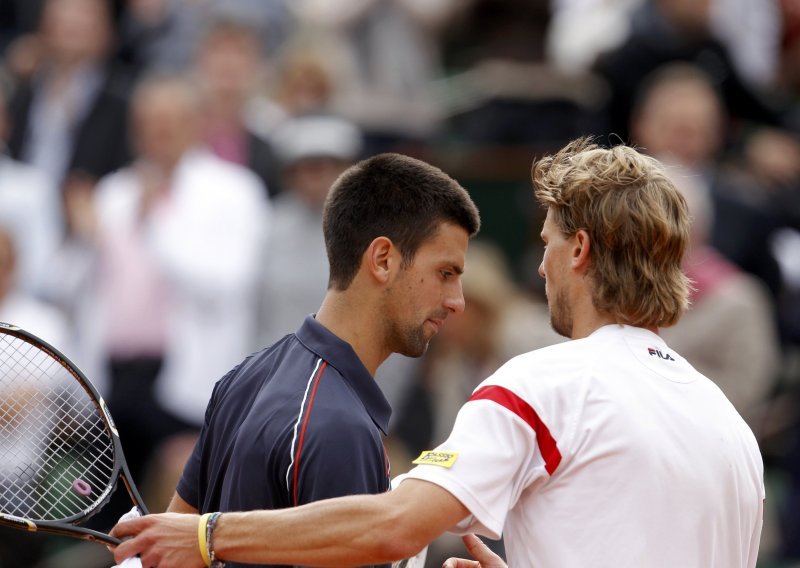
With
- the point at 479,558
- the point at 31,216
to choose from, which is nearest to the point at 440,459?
the point at 479,558

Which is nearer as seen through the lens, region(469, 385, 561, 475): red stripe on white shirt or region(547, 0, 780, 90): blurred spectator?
region(469, 385, 561, 475): red stripe on white shirt

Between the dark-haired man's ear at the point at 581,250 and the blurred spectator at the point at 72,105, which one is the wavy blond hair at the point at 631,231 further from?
the blurred spectator at the point at 72,105

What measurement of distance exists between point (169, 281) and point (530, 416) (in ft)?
16.7

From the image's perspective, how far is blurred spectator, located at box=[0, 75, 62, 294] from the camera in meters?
8.54

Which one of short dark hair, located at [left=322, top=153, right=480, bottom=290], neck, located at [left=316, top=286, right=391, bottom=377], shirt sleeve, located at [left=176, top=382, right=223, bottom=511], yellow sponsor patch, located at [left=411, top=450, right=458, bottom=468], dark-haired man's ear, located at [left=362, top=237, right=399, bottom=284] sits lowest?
shirt sleeve, located at [left=176, top=382, right=223, bottom=511]

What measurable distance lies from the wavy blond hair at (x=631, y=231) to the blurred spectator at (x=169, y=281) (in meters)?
4.66

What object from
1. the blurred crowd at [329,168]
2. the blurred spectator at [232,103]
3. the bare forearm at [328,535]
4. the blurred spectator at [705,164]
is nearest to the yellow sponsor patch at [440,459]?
the bare forearm at [328,535]

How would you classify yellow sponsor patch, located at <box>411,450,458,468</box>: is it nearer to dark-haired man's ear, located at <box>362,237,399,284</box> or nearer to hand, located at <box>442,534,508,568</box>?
hand, located at <box>442,534,508,568</box>

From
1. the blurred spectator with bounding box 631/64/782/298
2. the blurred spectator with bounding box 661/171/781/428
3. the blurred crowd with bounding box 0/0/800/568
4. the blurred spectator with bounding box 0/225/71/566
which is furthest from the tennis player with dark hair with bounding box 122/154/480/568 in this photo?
the blurred spectator with bounding box 631/64/782/298

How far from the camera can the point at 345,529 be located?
10.4 ft

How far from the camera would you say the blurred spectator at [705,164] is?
8.21 metres

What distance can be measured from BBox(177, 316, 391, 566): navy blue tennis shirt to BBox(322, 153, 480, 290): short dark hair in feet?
0.74

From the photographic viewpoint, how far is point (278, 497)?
352 cm

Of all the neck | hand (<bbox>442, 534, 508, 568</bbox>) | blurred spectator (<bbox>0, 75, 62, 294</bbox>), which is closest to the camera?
hand (<bbox>442, 534, 508, 568</bbox>)
